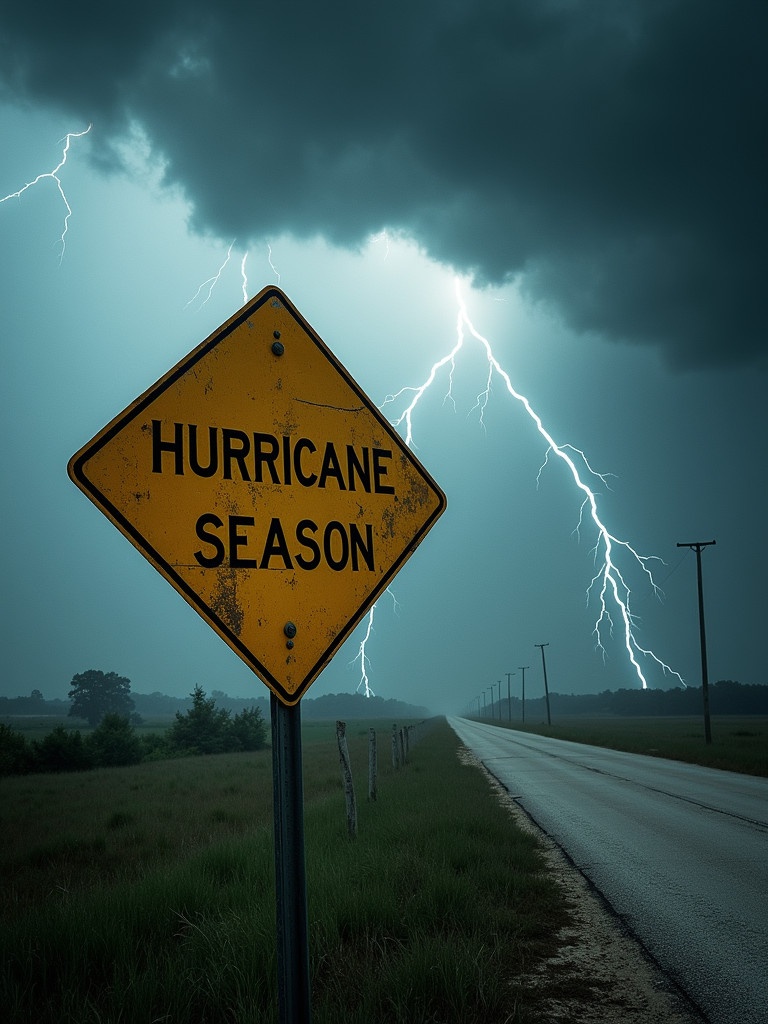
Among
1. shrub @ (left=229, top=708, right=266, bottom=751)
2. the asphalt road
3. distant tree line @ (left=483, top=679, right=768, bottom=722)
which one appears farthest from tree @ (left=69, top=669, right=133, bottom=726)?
the asphalt road

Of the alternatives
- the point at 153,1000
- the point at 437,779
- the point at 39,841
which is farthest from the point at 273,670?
the point at 437,779

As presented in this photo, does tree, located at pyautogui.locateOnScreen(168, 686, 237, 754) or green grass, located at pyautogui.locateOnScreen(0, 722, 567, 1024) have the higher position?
green grass, located at pyautogui.locateOnScreen(0, 722, 567, 1024)

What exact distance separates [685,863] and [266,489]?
702 cm

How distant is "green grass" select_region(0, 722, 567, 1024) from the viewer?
340 cm

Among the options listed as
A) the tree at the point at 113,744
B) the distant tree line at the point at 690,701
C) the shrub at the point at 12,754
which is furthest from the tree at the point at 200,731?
the distant tree line at the point at 690,701

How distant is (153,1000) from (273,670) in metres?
2.65

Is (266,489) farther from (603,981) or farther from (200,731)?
(200,731)

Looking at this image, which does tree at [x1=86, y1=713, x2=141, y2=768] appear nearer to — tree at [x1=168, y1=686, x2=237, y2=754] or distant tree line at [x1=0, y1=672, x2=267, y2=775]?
distant tree line at [x1=0, y1=672, x2=267, y2=775]

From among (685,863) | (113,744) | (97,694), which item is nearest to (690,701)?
(97,694)

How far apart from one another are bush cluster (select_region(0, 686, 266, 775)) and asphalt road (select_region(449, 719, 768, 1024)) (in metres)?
23.2

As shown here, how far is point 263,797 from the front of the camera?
1551 centimetres

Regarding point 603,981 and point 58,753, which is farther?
point 58,753

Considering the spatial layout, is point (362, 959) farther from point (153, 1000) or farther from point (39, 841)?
point (39, 841)

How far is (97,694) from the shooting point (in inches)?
4498
